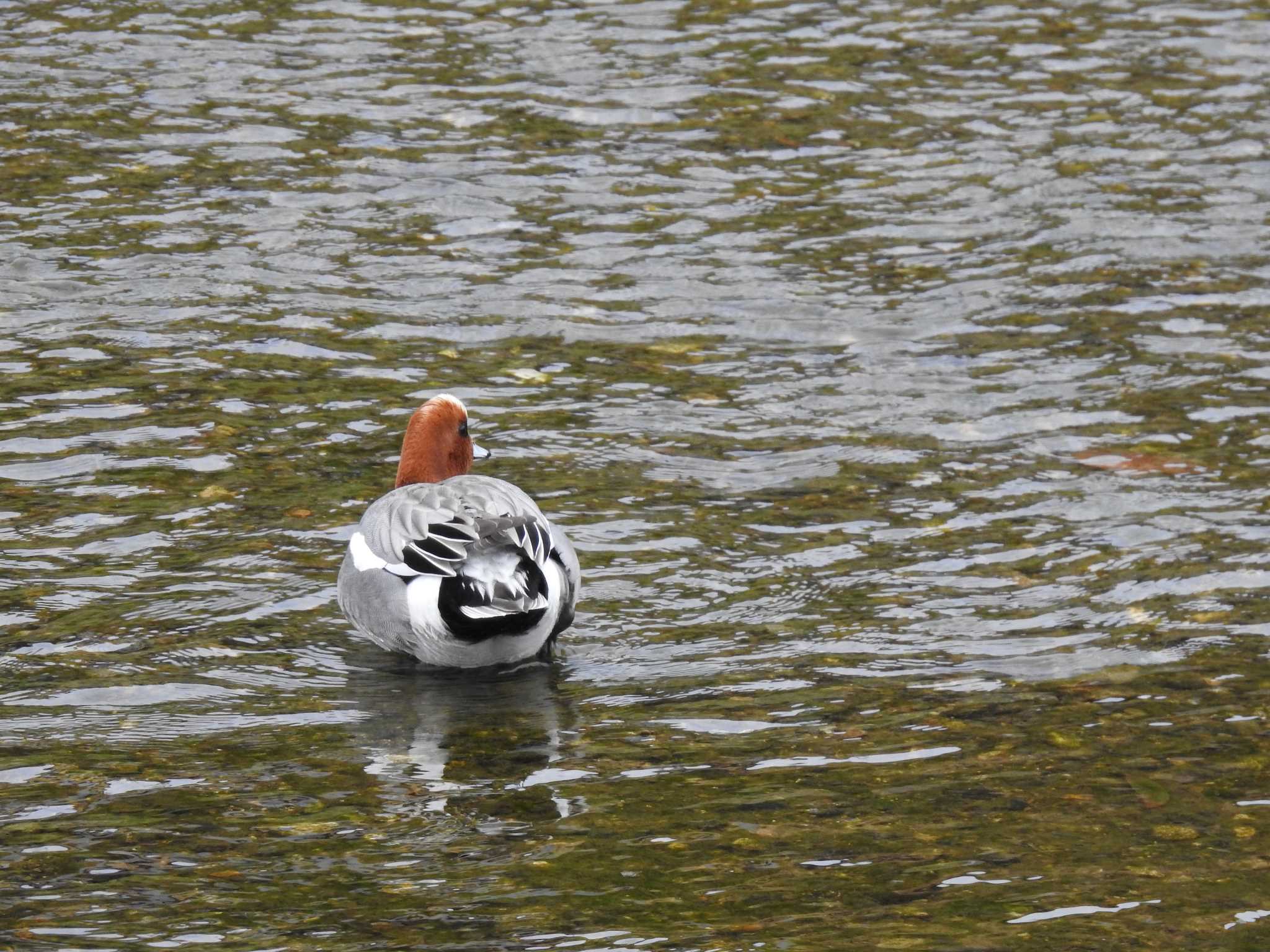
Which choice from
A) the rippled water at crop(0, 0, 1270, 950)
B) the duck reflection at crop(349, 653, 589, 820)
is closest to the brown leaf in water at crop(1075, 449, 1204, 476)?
the rippled water at crop(0, 0, 1270, 950)

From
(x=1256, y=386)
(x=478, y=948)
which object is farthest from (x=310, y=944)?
(x=1256, y=386)

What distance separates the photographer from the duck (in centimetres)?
771

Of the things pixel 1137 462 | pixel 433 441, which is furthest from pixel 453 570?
pixel 1137 462

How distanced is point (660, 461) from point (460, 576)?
2.92 m

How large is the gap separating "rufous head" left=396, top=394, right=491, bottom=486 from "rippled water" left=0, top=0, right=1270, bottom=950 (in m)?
0.63

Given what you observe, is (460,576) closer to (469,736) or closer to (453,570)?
(453,570)

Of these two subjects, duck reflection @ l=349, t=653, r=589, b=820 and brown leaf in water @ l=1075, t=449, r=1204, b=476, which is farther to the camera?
brown leaf in water @ l=1075, t=449, r=1204, b=476

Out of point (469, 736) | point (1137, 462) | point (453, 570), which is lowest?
point (1137, 462)

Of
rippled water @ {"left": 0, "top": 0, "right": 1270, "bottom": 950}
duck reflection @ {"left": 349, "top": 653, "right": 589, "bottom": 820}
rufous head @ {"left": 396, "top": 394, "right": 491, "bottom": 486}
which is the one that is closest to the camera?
rippled water @ {"left": 0, "top": 0, "right": 1270, "bottom": 950}

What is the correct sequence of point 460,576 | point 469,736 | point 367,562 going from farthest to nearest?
1. point 367,562
2. point 460,576
3. point 469,736

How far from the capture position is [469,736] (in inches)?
294

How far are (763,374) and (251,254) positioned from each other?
387 centimetres

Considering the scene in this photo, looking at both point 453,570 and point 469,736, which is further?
point 453,570

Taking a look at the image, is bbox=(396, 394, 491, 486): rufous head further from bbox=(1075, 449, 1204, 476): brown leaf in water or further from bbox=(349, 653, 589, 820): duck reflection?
bbox=(1075, 449, 1204, 476): brown leaf in water
